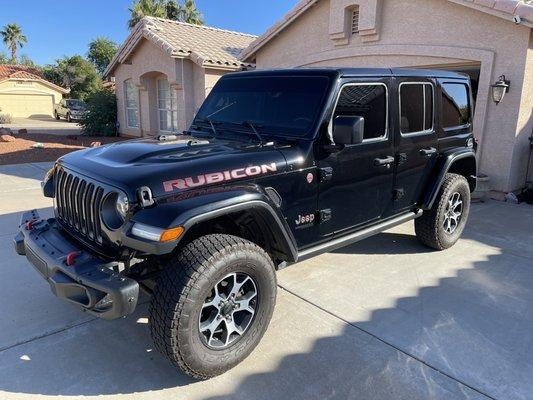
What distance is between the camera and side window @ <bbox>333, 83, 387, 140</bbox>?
3619 millimetres

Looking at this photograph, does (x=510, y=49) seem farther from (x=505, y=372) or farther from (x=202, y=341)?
(x=202, y=341)

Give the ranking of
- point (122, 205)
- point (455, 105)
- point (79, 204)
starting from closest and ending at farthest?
point (122, 205), point (79, 204), point (455, 105)

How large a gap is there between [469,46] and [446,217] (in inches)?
168

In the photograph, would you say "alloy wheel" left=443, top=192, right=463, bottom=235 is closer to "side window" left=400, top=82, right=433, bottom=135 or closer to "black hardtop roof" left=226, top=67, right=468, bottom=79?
"side window" left=400, top=82, right=433, bottom=135

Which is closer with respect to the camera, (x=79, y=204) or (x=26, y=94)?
(x=79, y=204)

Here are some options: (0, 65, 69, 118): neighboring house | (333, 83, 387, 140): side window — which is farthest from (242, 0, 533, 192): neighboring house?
(0, 65, 69, 118): neighboring house

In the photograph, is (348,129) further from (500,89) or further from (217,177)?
(500,89)

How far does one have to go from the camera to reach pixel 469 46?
7.65 metres

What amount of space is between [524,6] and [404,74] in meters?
4.07

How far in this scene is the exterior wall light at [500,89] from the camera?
23.6 feet

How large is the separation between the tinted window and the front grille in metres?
3.77

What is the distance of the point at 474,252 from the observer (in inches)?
201

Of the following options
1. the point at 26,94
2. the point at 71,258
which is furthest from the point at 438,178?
the point at 26,94

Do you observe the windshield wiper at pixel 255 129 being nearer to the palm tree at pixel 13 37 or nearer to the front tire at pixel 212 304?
the front tire at pixel 212 304
